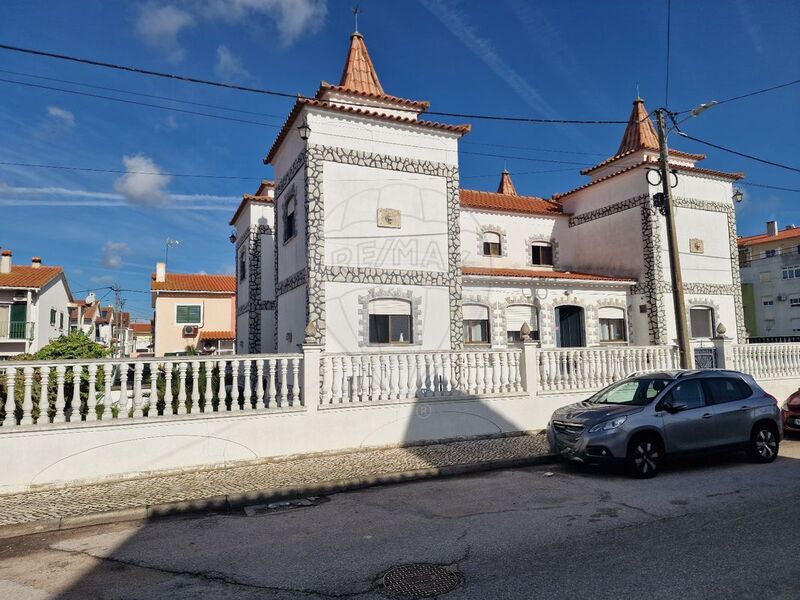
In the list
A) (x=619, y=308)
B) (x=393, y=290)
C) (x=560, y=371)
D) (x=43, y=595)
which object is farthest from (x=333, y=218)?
(x=619, y=308)

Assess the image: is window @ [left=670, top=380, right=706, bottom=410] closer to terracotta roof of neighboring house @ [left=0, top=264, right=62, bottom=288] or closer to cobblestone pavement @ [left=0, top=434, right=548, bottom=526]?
cobblestone pavement @ [left=0, top=434, right=548, bottom=526]

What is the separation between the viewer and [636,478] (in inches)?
307

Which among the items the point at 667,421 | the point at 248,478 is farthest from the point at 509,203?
the point at 248,478

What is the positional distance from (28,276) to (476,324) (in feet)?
106

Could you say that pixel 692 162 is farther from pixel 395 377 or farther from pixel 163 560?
pixel 163 560

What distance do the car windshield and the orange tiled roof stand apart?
12416 millimetres

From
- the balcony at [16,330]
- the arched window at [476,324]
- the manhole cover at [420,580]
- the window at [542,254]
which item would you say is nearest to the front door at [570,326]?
the arched window at [476,324]

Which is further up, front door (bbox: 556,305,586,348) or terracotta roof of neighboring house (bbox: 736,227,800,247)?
terracotta roof of neighboring house (bbox: 736,227,800,247)

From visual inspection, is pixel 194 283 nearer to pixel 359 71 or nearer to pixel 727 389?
pixel 359 71

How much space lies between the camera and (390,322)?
13.9 metres

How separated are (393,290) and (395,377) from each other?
13.4ft

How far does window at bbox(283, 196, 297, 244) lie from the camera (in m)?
15.2

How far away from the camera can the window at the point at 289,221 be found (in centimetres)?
1521

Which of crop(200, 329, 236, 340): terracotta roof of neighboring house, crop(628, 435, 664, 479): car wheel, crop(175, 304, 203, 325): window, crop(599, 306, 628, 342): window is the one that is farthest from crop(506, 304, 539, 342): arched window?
crop(175, 304, 203, 325): window
